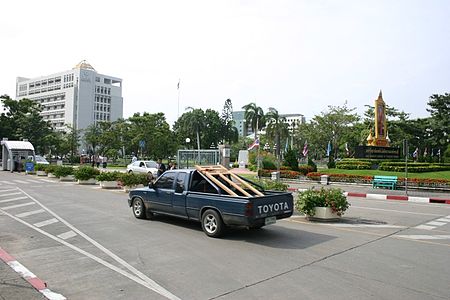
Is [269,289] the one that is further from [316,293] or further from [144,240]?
[144,240]

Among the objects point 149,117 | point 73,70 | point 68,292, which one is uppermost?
point 73,70

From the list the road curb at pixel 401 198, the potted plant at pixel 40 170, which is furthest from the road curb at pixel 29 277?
the potted plant at pixel 40 170

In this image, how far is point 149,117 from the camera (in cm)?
5653

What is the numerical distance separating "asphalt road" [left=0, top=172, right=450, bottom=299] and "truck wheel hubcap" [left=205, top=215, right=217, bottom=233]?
8.4 inches

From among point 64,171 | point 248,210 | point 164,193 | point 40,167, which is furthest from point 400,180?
point 40,167

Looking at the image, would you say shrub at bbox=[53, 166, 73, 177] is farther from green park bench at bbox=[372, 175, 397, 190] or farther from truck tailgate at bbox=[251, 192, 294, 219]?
truck tailgate at bbox=[251, 192, 294, 219]

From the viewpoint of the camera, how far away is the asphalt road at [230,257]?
5.38 metres

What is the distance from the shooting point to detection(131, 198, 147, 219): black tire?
11.1 metres

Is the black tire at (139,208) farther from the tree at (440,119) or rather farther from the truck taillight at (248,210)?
the tree at (440,119)

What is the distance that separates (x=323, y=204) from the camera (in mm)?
11414

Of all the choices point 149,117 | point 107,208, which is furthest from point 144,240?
point 149,117

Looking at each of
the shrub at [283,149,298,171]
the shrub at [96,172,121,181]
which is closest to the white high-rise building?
the shrub at [283,149,298,171]

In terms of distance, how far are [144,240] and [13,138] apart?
5866 centimetres

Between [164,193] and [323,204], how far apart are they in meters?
4.79
